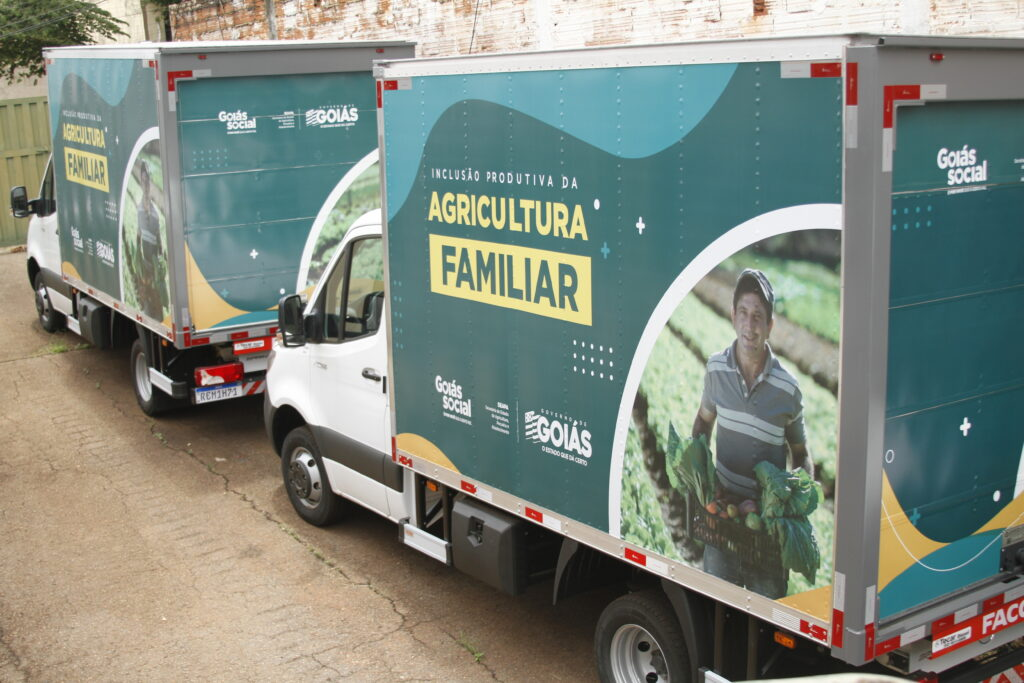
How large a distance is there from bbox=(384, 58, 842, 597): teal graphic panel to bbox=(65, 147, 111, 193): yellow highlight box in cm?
596

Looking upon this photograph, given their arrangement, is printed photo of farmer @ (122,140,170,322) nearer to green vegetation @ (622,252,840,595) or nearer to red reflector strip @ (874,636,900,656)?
green vegetation @ (622,252,840,595)

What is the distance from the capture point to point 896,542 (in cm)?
457

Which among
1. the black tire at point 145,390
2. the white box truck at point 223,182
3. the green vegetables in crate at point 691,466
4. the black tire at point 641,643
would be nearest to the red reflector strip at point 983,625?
the green vegetables in crate at point 691,466

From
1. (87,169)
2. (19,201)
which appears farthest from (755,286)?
(19,201)

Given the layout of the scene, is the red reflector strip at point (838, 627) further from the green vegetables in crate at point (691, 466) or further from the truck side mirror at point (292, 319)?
the truck side mirror at point (292, 319)

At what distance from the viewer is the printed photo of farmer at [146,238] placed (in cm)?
1050

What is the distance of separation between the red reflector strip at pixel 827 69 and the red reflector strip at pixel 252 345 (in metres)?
7.42

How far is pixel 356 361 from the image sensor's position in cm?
783

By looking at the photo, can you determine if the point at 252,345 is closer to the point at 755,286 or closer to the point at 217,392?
the point at 217,392

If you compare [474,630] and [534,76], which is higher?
[534,76]

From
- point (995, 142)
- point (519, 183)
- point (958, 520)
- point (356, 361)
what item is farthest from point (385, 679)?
point (995, 142)

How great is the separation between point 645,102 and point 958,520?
2188mm

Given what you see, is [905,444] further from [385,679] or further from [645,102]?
[385,679]

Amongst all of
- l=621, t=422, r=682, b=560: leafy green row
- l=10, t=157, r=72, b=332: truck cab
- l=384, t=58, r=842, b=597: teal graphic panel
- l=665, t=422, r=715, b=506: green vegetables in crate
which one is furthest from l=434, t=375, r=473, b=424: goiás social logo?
l=10, t=157, r=72, b=332: truck cab
